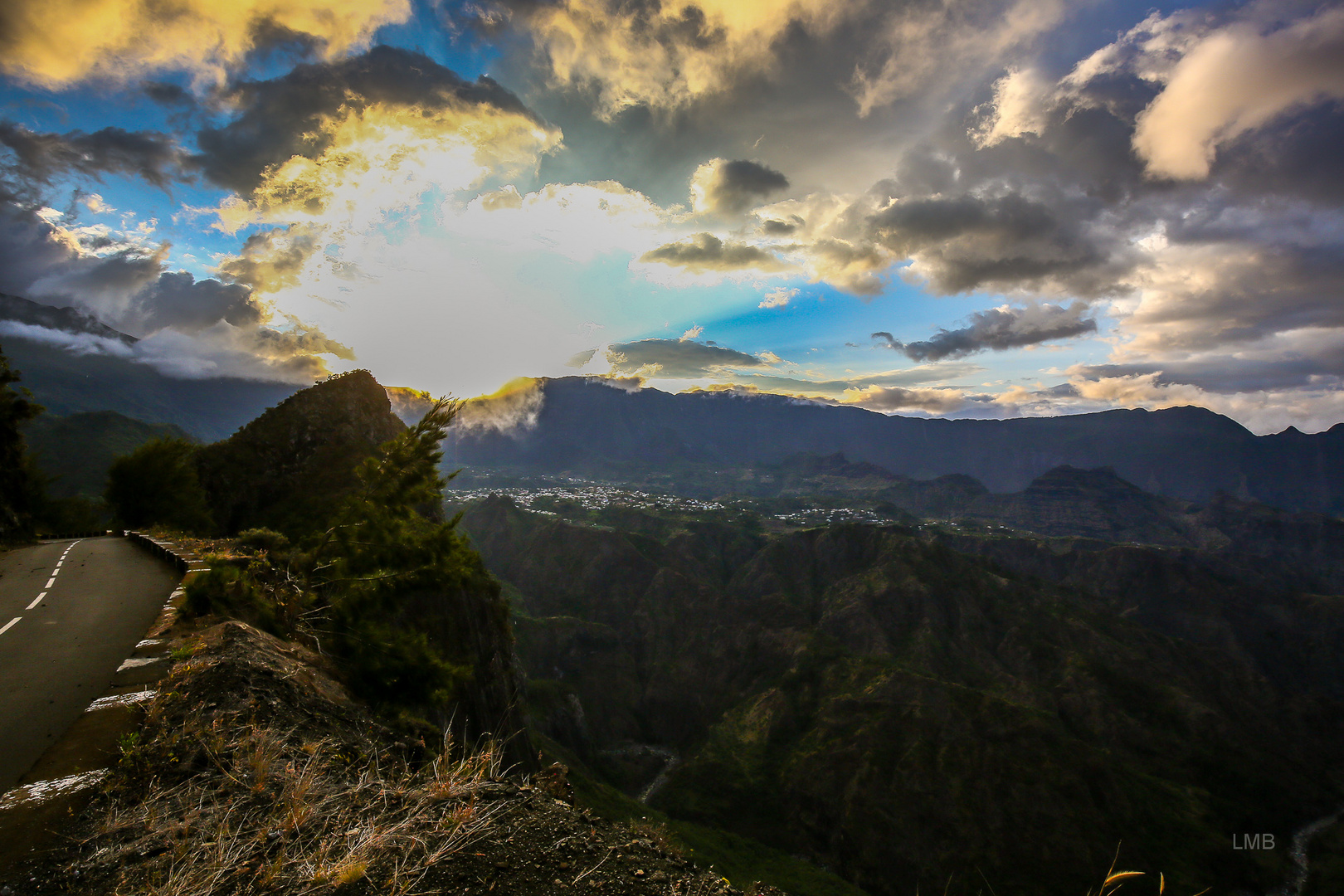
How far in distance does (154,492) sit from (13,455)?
6836 mm

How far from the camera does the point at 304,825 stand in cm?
551

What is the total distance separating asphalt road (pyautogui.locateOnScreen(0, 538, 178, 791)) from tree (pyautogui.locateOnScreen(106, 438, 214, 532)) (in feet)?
46.9

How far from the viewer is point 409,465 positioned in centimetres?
A: 2094

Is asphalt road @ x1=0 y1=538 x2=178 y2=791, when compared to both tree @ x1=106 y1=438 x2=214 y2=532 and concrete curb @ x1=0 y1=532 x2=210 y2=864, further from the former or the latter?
tree @ x1=106 y1=438 x2=214 y2=532

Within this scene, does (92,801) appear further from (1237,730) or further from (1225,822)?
(1237,730)

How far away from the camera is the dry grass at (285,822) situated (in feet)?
15.9

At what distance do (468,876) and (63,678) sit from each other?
1093 cm

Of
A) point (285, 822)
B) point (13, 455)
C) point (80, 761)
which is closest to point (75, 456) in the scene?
point (13, 455)

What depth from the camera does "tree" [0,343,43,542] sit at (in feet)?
98.8

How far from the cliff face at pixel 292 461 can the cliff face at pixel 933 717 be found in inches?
1989

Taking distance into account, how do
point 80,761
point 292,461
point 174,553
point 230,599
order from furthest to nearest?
1. point 292,461
2. point 174,553
3. point 230,599
4. point 80,761

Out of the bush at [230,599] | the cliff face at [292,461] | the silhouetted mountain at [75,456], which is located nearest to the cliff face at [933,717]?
the bush at [230,599]

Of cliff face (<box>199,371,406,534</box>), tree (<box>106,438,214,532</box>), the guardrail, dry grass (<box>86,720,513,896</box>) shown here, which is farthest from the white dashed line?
tree (<box>106,438,214,532</box>)

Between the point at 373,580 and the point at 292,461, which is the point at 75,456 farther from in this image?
the point at 373,580
